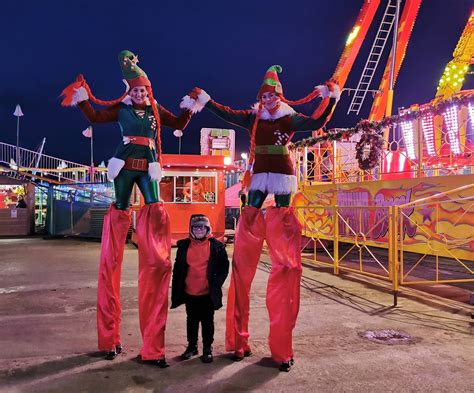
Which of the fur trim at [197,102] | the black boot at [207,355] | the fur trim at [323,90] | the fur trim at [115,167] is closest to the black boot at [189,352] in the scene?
the black boot at [207,355]

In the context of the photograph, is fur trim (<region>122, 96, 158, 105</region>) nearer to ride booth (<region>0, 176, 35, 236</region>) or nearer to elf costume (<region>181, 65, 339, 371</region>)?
elf costume (<region>181, 65, 339, 371</region>)

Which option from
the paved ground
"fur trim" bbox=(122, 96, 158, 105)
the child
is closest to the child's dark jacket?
the child

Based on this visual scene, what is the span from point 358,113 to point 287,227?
15901 mm

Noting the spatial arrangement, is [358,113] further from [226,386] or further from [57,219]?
[226,386]

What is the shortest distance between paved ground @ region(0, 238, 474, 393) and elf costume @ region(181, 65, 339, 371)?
0.29 metres

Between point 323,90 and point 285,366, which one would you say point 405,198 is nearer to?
point 323,90

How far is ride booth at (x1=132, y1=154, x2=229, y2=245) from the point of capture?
12.3 metres

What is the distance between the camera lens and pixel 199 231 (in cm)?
378

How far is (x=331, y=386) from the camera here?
3.19 metres

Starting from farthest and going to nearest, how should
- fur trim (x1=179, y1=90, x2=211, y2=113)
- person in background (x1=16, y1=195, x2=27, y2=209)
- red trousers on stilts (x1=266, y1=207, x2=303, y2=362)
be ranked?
person in background (x1=16, y1=195, x2=27, y2=209) < fur trim (x1=179, y1=90, x2=211, y2=113) < red trousers on stilts (x1=266, y1=207, x2=303, y2=362)

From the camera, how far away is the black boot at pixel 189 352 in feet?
12.3

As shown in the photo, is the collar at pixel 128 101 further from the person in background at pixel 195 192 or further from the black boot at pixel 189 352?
the person in background at pixel 195 192

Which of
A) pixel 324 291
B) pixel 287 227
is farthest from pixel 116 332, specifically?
pixel 324 291

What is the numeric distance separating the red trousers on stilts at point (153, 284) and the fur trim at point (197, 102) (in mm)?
1011
